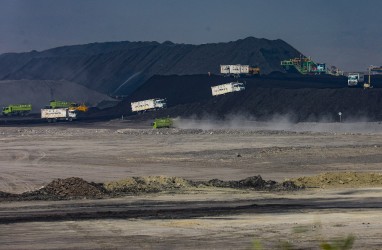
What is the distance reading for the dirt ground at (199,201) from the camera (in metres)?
27.5

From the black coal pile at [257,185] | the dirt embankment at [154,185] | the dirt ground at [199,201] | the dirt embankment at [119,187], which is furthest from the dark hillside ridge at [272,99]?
the dirt embankment at [119,187]

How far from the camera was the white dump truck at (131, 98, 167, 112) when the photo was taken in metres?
144

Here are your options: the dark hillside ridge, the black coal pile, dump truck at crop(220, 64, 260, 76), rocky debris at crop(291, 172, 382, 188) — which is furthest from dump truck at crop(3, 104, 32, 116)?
rocky debris at crop(291, 172, 382, 188)

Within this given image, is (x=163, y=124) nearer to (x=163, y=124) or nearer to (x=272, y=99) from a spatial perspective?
(x=163, y=124)

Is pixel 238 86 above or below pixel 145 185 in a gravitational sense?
above

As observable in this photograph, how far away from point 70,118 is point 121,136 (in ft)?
147

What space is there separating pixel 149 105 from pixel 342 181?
330ft

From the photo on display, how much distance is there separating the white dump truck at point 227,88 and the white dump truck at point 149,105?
785 centimetres

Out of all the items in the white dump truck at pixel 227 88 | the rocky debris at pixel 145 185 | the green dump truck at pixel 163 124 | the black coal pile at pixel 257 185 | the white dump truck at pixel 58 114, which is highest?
the white dump truck at pixel 227 88

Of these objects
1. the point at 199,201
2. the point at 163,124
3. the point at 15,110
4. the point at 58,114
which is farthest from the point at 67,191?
the point at 15,110

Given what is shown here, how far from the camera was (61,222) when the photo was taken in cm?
3130

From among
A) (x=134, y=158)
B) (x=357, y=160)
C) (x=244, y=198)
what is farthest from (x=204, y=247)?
(x=134, y=158)

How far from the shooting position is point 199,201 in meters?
38.2

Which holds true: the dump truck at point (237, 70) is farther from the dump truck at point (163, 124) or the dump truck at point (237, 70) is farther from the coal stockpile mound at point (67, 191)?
the coal stockpile mound at point (67, 191)
